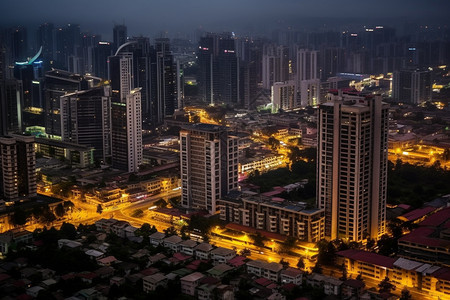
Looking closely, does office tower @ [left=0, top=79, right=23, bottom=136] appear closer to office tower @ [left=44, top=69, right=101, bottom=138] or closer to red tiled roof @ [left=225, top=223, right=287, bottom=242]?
office tower @ [left=44, top=69, right=101, bottom=138]

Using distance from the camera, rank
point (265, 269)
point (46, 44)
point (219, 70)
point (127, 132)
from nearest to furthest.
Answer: point (265, 269)
point (127, 132)
point (219, 70)
point (46, 44)

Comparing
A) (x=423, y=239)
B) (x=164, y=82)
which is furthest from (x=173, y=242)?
(x=164, y=82)

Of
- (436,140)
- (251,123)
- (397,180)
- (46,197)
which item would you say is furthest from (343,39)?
(46,197)

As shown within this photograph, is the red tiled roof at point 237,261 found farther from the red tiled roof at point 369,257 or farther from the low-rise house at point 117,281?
the low-rise house at point 117,281

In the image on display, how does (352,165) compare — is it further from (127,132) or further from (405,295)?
(127,132)

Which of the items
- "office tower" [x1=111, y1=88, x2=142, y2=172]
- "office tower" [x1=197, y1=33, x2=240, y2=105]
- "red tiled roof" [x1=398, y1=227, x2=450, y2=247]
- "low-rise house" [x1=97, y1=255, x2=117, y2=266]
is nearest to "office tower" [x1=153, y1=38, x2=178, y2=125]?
"office tower" [x1=197, y1=33, x2=240, y2=105]

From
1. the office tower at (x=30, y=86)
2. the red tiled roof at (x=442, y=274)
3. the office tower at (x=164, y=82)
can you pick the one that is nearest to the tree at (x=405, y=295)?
the red tiled roof at (x=442, y=274)
